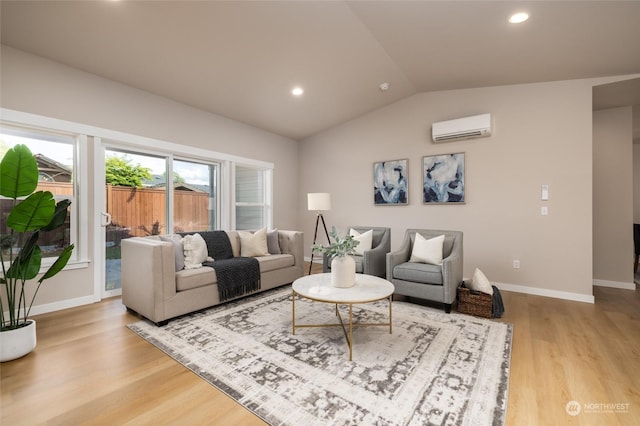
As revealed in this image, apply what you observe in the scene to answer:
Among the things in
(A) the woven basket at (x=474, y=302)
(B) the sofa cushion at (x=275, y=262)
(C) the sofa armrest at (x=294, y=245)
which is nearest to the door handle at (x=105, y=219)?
(B) the sofa cushion at (x=275, y=262)

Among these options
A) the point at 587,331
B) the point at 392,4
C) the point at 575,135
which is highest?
the point at 392,4

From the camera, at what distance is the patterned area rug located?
5.07 ft

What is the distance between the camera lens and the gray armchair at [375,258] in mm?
3691

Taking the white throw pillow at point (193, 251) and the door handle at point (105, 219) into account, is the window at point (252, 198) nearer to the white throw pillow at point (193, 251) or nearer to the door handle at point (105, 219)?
the white throw pillow at point (193, 251)

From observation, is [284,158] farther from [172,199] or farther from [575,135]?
[575,135]

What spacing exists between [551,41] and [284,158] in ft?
14.0

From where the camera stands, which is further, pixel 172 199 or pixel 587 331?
pixel 172 199

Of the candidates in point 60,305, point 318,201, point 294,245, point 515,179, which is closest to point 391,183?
point 318,201

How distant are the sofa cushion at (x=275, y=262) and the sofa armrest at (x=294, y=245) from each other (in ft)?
0.30

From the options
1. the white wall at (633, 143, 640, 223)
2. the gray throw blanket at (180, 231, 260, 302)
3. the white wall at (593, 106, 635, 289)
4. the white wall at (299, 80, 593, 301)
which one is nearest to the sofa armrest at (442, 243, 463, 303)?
the white wall at (299, 80, 593, 301)

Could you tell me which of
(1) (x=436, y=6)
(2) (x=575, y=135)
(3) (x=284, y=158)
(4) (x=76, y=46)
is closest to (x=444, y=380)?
(1) (x=436, y=6)

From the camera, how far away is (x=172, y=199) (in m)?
4.12

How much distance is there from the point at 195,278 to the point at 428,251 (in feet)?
8.47

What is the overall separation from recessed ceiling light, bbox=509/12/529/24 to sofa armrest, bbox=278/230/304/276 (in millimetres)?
3264
